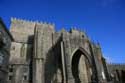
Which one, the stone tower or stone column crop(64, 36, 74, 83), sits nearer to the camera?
stone column crop(64, 36, 74, 83)

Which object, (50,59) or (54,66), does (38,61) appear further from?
(54,66)

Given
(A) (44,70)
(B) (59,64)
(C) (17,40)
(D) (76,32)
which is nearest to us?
(A) (44,70)

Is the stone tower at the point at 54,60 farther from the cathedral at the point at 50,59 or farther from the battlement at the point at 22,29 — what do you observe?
the battlement at the point at 22,29

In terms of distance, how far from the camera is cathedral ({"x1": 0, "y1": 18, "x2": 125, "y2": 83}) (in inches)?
910

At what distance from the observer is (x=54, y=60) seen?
28234mm

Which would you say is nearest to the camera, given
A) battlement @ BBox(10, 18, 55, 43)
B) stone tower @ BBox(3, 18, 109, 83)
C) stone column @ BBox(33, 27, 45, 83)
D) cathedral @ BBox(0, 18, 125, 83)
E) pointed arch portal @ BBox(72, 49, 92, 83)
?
cathedral @ BBox(0, 18, 125, 83)

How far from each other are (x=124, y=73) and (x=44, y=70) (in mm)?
25210

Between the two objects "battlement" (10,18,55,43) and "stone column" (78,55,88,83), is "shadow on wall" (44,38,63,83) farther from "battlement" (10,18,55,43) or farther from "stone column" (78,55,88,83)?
"battlement" (10,18,55,43)

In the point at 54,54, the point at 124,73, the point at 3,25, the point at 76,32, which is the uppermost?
the point at 76,32

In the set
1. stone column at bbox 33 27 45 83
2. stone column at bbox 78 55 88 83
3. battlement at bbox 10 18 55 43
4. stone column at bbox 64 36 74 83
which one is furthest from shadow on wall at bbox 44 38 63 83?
battlement at bbox 10 18 55 43

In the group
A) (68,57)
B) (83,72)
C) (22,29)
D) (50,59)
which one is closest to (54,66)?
(50,59)

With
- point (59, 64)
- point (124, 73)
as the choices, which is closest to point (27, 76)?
point (59, 64)

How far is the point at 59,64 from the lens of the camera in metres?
27.8

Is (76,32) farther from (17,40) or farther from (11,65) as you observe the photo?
(11,65)
